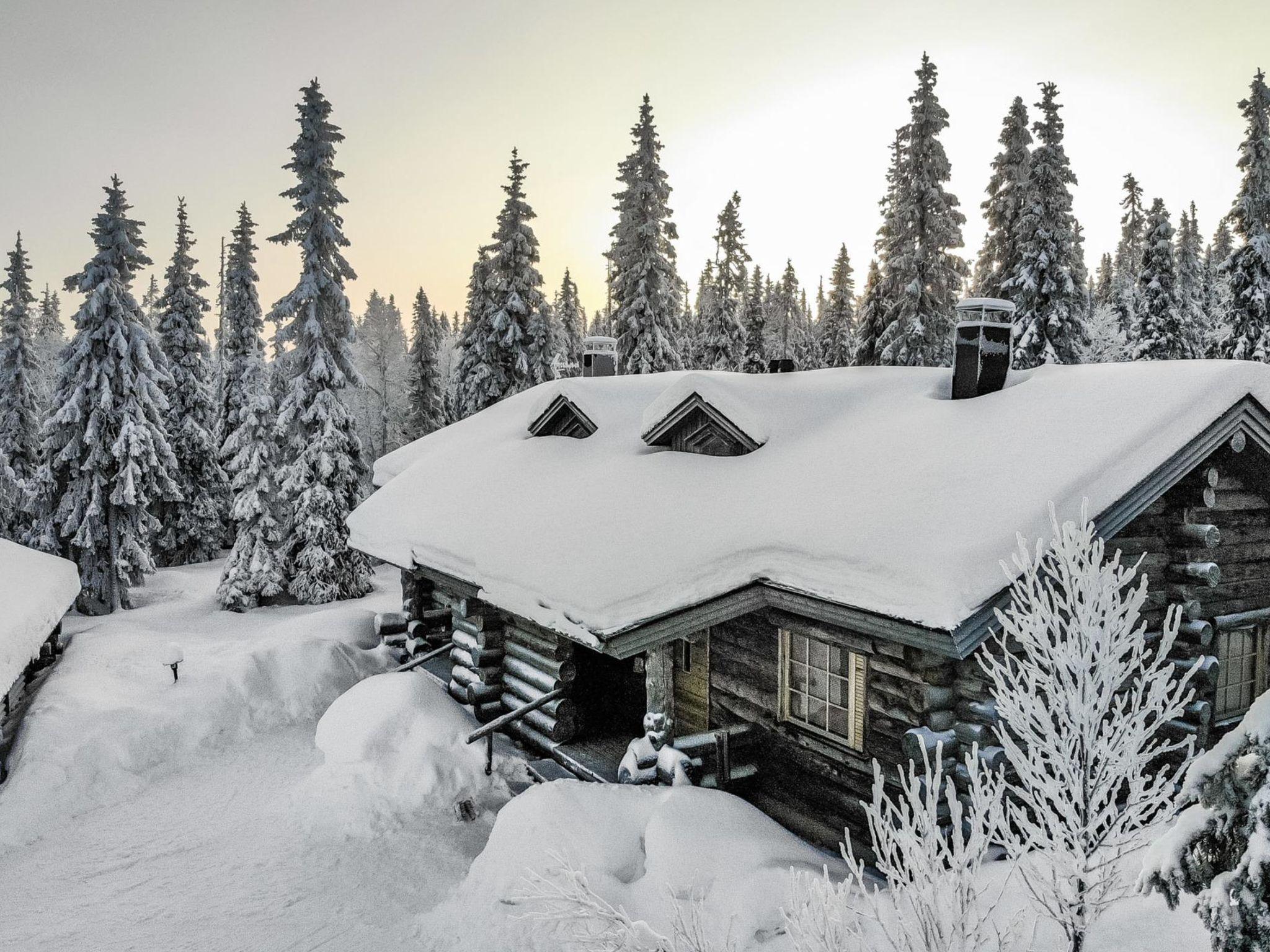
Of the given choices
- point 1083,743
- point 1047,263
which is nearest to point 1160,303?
point 1047,263

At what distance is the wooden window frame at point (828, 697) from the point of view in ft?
27.1

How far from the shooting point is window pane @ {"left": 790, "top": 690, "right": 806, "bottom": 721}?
8953 mm

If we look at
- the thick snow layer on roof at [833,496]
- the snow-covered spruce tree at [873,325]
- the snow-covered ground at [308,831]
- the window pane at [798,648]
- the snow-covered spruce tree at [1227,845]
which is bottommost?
the snow-covered ground at [308,831]

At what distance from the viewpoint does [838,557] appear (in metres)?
7.54

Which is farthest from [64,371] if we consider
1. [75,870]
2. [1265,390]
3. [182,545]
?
[1265,390]

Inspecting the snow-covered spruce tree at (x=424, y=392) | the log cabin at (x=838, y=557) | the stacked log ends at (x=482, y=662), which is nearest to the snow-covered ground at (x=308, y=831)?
the stacked log ends at (x=482, y=662)

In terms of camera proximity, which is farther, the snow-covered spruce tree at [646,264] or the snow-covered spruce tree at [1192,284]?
the snow-covered spruce tree at [1192,284]

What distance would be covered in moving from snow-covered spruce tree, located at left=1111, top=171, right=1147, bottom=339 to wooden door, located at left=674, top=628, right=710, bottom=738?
167 feet

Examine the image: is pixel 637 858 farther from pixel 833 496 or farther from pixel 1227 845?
pixel 1227 845

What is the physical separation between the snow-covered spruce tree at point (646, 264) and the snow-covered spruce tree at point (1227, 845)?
27426 millimetres

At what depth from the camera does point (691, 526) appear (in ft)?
32.4

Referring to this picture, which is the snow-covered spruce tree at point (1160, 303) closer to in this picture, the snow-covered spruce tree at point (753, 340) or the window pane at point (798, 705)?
the snow-covered spruce tree at point (753, 340)

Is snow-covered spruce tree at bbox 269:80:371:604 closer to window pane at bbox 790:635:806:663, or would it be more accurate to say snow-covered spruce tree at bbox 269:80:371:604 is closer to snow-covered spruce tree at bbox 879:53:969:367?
window pane at bbox 790:635:806:663

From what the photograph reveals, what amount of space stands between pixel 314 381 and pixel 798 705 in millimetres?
19686
